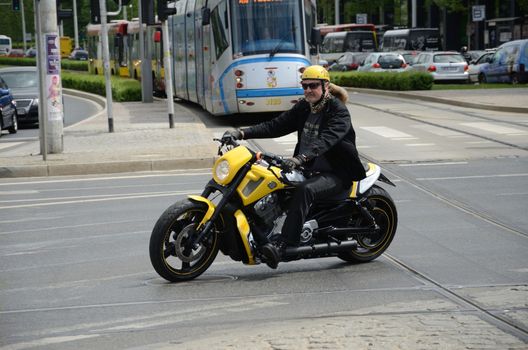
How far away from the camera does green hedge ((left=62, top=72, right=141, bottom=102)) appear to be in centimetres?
4072

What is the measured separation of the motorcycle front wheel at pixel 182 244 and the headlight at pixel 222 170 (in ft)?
0.81

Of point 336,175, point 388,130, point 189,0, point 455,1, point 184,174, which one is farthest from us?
point 455,1

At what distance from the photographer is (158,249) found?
28.0 ft

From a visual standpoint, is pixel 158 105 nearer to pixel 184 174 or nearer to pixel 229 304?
pixel 184 174

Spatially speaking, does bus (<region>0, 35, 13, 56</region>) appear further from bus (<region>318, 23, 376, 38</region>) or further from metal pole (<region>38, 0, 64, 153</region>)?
metal pole (<region>38, 0, 64, 153</region>)

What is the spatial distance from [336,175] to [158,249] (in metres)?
1.55

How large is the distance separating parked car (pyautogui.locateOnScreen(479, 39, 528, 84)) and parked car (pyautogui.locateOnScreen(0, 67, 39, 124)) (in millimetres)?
17852

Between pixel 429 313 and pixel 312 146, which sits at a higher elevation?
pixel 312 146

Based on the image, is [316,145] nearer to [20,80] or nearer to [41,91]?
[41,91]

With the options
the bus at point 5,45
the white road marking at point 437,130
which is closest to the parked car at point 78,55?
the bus at point 5,45

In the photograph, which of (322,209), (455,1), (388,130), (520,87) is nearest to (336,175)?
(322,209)

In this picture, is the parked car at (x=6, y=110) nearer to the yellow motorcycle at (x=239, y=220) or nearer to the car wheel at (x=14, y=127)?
the car wheel at (x=14, y=127)

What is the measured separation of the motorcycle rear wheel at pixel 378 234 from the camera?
9492 millimetres

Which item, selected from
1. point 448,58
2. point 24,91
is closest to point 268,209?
point 24,91
